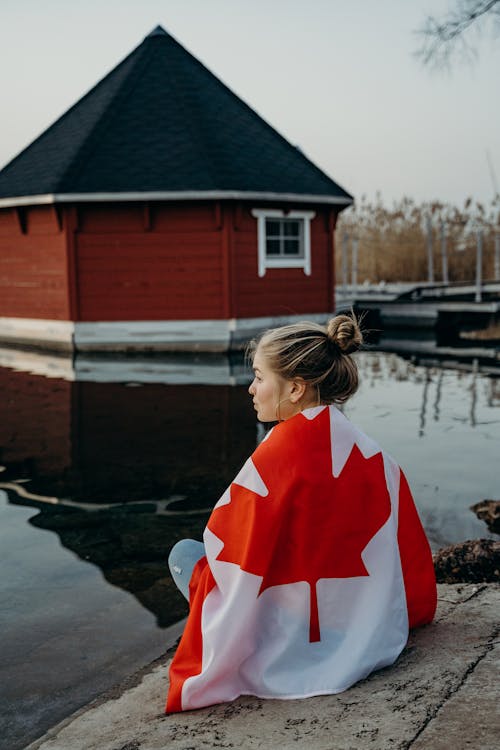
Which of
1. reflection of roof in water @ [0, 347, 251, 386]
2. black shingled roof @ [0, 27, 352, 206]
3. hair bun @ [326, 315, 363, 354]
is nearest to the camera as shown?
hair bun @ [326, 315, 363, 354]

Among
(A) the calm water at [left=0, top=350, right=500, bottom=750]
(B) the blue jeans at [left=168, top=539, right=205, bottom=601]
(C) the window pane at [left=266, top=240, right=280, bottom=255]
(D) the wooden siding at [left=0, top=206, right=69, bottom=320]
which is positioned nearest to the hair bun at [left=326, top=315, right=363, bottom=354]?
(B) the blue jeans at [left=168, top=539, right=205, bottom=601]

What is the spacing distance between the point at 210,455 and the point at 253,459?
4594 millimetres

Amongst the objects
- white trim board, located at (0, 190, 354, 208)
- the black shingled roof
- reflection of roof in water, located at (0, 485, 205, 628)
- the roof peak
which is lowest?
reflection of roof in water, located at (0, 485, 205, 628)

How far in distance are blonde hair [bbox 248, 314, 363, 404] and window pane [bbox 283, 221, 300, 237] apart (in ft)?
47.9

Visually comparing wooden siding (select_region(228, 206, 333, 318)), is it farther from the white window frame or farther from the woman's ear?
the woman's ear

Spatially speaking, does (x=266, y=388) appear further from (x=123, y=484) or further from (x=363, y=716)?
(x=123, y=484)

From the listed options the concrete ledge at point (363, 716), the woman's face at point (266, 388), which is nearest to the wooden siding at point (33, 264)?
the woman's face at point (266, 388)

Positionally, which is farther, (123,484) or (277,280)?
(277,280)

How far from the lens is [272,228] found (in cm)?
1683

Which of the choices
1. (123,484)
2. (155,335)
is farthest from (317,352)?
(155,335)

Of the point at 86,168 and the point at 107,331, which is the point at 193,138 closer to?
the point at 86,168

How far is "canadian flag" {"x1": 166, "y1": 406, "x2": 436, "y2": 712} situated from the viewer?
7.96ft

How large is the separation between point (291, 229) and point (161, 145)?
10.1 feet

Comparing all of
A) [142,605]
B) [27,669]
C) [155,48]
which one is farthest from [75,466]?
[155,48]
